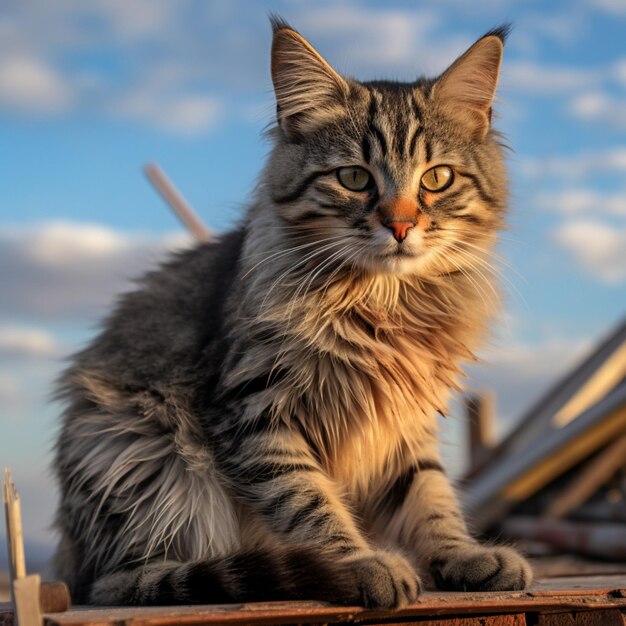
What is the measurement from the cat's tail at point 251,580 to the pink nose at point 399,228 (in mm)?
806

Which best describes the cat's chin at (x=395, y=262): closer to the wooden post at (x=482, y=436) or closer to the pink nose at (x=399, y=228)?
the pink nose at (x=399, y=228)

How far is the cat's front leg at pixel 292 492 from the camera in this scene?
2.07 m

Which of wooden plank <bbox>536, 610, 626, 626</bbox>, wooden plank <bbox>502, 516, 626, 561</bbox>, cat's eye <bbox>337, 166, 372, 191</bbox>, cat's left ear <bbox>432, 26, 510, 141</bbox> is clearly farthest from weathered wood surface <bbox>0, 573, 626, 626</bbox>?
wooden plank <bbox>502, 516, 626, 561</bbox>

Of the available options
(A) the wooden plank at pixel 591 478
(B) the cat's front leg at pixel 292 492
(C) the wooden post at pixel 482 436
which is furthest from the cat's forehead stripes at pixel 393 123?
(C) the wooden post at pixel 482 436

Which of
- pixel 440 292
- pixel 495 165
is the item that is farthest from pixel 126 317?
pixel 495 165

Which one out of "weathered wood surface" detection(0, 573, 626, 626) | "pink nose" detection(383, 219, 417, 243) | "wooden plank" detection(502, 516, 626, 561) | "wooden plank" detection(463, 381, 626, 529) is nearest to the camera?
"weathered wood surface" detection(0, 573, 626, 626)

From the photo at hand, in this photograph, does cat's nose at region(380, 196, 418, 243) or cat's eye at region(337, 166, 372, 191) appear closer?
cat's nose at region(380, 196, 418, 243)

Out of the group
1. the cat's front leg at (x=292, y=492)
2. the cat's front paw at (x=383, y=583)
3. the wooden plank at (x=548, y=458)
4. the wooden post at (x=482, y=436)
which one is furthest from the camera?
the wooden post at (x=482, y=436)

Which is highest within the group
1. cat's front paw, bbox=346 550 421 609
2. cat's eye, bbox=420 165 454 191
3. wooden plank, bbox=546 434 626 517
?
cat's eye, bbox=420 165 454 191

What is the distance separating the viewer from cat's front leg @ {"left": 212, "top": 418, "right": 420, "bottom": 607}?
2074mm

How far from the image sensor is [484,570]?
217 centimetres

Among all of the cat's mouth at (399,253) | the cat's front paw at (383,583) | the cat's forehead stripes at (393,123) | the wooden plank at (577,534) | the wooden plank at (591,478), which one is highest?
the cat's forehead stripes at (393,123)

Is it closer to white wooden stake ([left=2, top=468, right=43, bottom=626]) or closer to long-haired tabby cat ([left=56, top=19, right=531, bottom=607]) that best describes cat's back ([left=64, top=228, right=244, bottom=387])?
long-haired tabby cat ([left=56, top=19, right=531, bottom=607])

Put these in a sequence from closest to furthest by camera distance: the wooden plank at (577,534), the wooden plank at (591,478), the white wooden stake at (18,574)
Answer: the white wooden stake at (18,574), the wooden plank at (577,534), the wooden plank at (591,478)
